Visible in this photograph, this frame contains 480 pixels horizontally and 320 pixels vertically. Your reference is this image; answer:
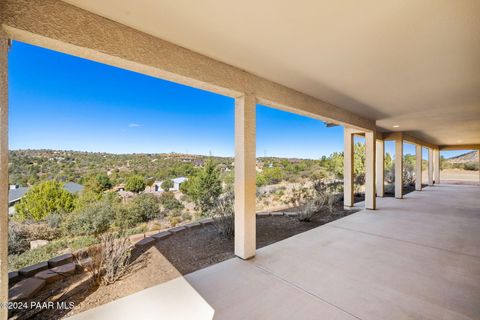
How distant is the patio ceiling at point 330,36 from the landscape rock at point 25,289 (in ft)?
10.7

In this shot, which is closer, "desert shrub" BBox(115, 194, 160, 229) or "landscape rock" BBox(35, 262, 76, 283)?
"landscape rock" BBox(35, 262, 76, 283)

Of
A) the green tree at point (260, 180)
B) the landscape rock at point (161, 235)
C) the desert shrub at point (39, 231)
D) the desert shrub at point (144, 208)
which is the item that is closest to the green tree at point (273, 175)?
the green tree at point (260, 180)

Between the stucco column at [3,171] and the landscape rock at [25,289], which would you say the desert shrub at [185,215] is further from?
the stucco column at [3,171]

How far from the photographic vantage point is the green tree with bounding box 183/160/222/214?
9.30m

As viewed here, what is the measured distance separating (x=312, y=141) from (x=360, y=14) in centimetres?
1843

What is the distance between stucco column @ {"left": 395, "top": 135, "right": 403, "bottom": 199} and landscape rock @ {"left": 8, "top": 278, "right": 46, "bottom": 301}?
1229cm

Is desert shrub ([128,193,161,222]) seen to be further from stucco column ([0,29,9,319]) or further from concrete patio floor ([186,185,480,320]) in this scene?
stucco column ([0,29,9,319])

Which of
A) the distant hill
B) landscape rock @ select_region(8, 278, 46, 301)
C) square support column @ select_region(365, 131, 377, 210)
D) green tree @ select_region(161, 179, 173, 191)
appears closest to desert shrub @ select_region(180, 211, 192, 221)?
green tree @ select_region(161, 179, 173, 191)

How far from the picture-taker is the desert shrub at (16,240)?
182 inches

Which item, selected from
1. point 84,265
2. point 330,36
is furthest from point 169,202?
point 330,36

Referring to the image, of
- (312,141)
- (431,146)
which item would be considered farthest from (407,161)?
(312,141)

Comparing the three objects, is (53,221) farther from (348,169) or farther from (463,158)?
(463,158)

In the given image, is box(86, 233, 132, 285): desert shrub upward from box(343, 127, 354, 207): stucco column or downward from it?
downward

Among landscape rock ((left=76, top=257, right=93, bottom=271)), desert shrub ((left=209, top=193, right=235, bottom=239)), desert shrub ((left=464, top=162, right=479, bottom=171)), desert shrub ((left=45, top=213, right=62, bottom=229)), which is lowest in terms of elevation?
desert shrub ((left=45, top=213, right=62, bottom=229))
